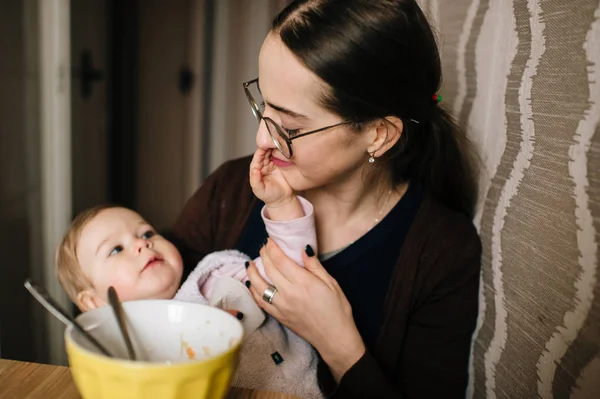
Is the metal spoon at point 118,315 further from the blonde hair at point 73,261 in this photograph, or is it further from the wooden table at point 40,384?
the blonde hair at point 73,261

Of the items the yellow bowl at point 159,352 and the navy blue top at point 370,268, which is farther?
the navy blue top at point 370,268

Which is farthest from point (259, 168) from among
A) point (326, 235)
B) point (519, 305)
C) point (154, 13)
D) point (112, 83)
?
point (154, 13)

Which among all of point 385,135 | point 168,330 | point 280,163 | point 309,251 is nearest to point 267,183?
point 280,163

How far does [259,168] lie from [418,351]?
1.77ft

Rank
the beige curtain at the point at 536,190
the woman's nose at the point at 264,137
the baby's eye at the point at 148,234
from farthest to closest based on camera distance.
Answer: the baby's eye at the point at 148,234
the woman's nose at the point at 264,137
the beige curtain at the point at 536,190

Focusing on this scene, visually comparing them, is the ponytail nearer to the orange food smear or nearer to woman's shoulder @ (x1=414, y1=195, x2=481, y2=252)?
woman's shoulder @ (x1=414, y1=195, x2=481, y2=252)

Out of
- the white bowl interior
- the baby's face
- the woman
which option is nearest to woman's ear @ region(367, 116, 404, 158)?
the woman

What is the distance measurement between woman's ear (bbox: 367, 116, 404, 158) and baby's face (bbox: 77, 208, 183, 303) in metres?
0.49

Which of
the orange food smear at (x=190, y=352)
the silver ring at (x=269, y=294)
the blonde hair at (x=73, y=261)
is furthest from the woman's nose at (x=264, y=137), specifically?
the orange food smear at (x=190, y=352)

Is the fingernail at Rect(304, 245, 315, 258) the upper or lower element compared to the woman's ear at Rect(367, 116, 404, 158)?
lower

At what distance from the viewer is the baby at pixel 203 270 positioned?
3.56 feet

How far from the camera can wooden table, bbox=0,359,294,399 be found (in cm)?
67

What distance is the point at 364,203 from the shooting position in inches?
51.9

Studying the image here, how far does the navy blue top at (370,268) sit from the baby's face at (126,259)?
0.36m
